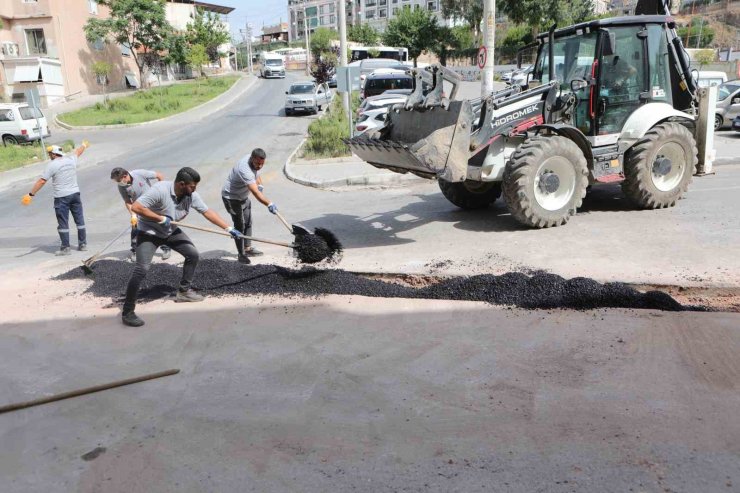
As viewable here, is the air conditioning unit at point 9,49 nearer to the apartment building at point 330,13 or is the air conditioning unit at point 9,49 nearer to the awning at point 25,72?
the awning at point 25,72

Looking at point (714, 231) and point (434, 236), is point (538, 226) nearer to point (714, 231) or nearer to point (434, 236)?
point (434, 236)

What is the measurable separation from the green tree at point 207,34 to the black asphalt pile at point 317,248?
5687 cm

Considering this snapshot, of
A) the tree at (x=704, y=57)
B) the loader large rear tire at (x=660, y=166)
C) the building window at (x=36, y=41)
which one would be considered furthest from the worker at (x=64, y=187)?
the tree at (x=704, y=57)

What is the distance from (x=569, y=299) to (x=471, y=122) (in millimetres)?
2997

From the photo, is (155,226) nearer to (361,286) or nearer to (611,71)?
(361,286)

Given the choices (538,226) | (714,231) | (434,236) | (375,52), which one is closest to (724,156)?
(714,231)

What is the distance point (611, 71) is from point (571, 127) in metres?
1.22

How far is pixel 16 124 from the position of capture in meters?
23.6

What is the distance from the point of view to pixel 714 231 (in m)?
8.12

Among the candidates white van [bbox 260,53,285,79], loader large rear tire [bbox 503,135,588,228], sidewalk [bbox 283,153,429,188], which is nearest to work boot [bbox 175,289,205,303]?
loader large rear tire [bbox 503,135,588,228]

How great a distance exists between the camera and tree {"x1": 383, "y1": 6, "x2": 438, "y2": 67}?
59.5 meters

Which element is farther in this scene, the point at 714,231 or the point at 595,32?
the point at 595,32

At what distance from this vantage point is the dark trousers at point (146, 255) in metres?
5.95

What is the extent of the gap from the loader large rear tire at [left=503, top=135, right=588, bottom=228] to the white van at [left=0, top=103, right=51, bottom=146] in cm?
2197
